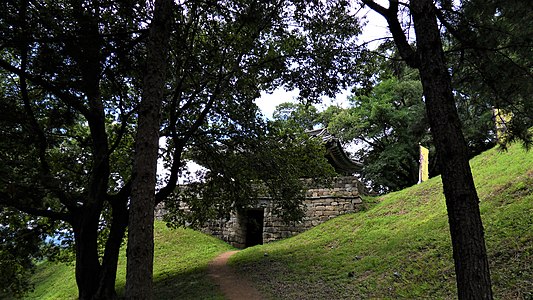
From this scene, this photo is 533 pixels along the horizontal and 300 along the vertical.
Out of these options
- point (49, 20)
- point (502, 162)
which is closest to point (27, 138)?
point (49, 20)

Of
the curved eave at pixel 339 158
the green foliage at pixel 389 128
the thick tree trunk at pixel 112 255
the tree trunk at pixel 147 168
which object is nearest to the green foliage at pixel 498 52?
the tree trunk at pixel 147 168

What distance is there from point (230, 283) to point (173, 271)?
11.4 feet

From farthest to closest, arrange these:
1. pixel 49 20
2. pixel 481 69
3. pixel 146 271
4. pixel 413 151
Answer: pixel 413 151 < pixel 481 69 < pixel 49 20 < pixel 146 271

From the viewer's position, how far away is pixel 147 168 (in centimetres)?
335

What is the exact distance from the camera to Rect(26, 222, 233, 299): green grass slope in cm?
852

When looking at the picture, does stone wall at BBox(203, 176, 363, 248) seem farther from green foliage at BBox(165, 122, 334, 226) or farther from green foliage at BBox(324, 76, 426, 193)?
green foliage at BBox(324, 76, 426, 193)

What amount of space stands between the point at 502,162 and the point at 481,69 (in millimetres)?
7518

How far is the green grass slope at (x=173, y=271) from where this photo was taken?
8516 mm

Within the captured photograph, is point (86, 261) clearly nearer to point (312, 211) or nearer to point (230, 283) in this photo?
point (230, 283)

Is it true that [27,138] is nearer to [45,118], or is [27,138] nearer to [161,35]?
[45,118]

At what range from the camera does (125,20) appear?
555cm

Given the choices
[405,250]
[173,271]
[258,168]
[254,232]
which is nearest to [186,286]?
[173,271]

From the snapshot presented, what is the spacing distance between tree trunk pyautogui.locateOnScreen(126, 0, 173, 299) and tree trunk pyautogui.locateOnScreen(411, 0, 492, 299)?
285 centimetres

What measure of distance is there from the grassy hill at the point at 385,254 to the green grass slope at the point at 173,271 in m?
0.05
